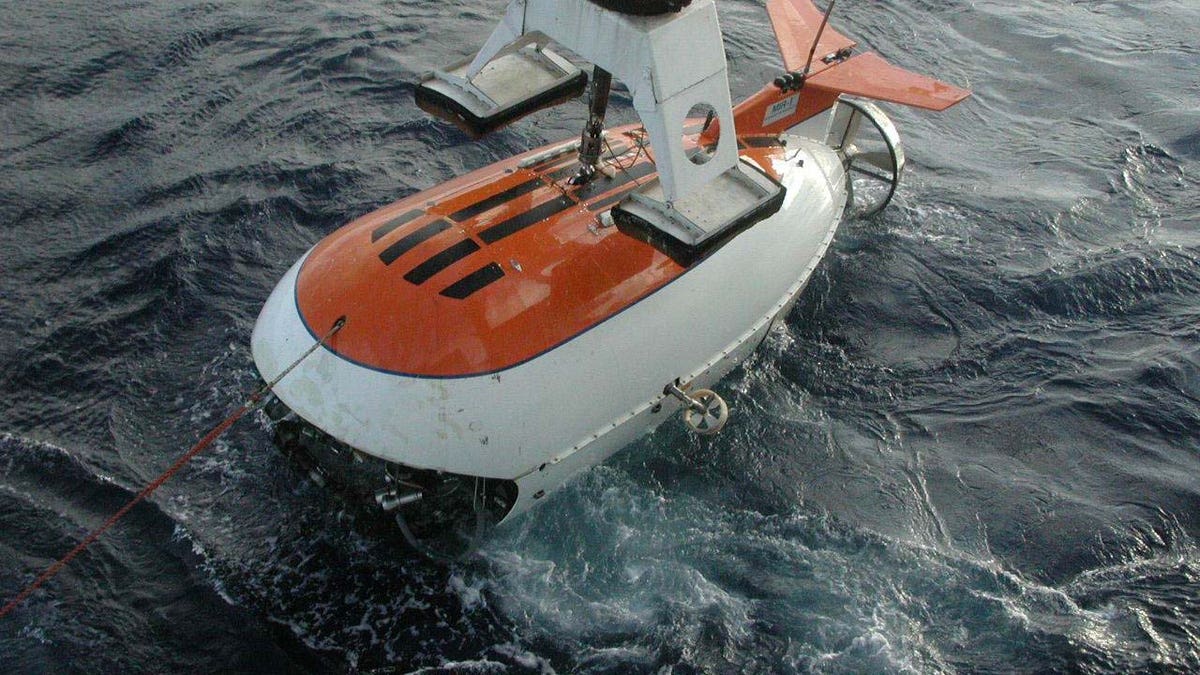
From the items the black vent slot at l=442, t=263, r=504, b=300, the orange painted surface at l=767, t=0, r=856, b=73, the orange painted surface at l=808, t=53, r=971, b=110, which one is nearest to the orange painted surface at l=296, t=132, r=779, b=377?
the black vent slot at l=442, t=263, r=504, b=300

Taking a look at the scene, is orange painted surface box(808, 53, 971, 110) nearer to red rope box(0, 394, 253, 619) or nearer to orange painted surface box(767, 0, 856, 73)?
orange painted surface box(767, 0, 856, 73)

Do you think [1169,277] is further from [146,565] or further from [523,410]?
[146,565]

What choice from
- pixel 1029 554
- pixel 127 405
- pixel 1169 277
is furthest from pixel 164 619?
pixel 1169 277

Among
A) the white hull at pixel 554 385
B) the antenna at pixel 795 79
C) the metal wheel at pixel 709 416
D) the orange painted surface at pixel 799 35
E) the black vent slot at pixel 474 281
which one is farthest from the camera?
the orange painted surface at pixel 799 35

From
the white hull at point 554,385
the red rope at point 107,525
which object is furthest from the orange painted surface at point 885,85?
the red rope at point 107,525

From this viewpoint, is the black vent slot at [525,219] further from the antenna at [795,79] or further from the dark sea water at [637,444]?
the antenna at [795,79]

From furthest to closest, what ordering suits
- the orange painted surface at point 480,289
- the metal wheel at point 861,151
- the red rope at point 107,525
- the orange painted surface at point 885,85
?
the metal wheel at point 861,151 < the orange painted surface at point 885,85 < the orange painted surface at point 480,289 < the red rope at point 107,525

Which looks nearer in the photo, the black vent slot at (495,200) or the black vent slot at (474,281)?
the black vent slot at (474,281)
